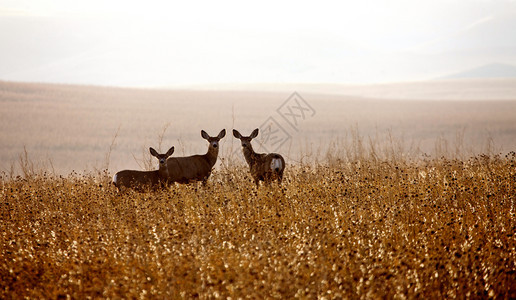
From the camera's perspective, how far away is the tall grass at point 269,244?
4395mm

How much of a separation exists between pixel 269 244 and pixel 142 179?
4.65 metres

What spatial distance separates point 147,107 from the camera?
1398 inches

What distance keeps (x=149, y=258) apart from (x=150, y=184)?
400cm

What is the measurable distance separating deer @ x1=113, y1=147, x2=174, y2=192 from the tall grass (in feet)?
0.73

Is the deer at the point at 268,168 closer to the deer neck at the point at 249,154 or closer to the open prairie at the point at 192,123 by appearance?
the deer neck at the point at 249,154

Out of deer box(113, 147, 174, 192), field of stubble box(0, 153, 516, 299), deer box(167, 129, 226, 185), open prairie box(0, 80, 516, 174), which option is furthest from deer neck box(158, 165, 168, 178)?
open prairie box(0, 80, 516, 174)

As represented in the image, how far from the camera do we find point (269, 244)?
192 inches

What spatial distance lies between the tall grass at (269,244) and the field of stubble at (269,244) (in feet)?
0.07

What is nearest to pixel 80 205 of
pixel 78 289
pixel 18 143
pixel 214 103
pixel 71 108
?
pixel 78 289

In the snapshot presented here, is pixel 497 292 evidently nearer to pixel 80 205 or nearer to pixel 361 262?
pixel 361 262

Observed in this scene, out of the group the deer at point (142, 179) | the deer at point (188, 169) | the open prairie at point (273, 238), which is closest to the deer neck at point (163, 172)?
the deer at point (142, 179)

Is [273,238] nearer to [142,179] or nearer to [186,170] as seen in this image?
[142,179]

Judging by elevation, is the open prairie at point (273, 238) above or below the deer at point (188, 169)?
below

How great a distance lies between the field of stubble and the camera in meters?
4.39
